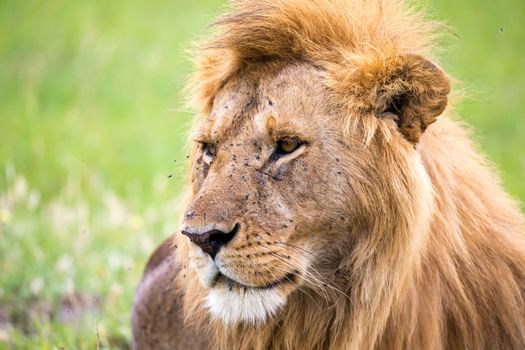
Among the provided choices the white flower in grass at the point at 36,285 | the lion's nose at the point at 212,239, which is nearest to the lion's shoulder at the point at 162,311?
the lion's nose at the point at 212,239

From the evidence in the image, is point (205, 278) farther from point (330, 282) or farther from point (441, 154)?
point (441, 154)

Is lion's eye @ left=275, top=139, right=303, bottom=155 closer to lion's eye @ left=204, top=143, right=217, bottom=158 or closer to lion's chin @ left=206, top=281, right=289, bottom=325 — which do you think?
lion's eye @ left=204, top=143, right=217, bottom=158

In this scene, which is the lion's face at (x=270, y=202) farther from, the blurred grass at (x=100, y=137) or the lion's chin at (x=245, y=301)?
the blurred grass at (x=100, y=137)

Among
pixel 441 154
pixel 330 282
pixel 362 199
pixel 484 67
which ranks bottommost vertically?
pixel 330 282

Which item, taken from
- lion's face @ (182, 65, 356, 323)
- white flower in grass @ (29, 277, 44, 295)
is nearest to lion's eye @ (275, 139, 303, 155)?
lion's face @ (182, 65, 356, 323)

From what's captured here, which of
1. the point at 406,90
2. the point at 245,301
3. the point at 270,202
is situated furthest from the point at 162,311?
the point at 406,90

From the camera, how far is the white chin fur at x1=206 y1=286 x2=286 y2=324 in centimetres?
327

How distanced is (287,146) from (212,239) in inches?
18.5

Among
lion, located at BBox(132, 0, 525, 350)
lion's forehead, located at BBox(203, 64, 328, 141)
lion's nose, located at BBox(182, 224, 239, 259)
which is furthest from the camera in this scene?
lion's forehead, located at BBox(203, 64, 328, 141)

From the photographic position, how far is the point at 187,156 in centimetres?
398

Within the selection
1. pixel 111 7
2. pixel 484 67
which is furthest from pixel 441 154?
pixel 111 7

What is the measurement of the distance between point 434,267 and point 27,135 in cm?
842

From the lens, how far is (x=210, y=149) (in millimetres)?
3645

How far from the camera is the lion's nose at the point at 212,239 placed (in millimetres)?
3174
